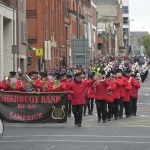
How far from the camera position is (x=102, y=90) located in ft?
79.0

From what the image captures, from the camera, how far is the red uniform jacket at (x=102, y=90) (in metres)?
24.0

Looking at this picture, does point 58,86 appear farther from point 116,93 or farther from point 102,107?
point 116,93

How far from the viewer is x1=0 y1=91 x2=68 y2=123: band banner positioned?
2348 centimetres

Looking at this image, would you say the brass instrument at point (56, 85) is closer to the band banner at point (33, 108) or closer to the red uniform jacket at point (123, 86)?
the band banner at point (33, 108)

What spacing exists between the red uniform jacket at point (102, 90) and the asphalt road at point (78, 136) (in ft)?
3.08

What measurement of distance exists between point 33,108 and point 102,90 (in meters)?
2.47

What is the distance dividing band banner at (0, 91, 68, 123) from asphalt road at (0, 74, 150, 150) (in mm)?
283

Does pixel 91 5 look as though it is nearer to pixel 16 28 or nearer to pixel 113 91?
pixel 16 28

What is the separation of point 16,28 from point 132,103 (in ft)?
89.9

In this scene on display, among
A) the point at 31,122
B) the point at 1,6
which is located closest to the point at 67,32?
the point at 1,6

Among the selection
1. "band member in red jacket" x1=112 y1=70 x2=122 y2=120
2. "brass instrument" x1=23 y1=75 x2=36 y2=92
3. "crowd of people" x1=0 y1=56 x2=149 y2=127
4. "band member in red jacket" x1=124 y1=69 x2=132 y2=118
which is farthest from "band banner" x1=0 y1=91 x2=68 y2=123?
"band member in red jacket" x1=124 y1=69 x2=132 y2=118

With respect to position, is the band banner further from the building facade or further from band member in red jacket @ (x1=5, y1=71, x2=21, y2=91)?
the building facade

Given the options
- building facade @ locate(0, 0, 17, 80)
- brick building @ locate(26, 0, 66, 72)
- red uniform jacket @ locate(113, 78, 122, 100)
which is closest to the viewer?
red uniform jacket @ locate(113, 78, 122, 100)

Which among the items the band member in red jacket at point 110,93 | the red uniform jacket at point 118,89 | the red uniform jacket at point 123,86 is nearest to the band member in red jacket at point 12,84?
the band member in red jacket at point 110,93
